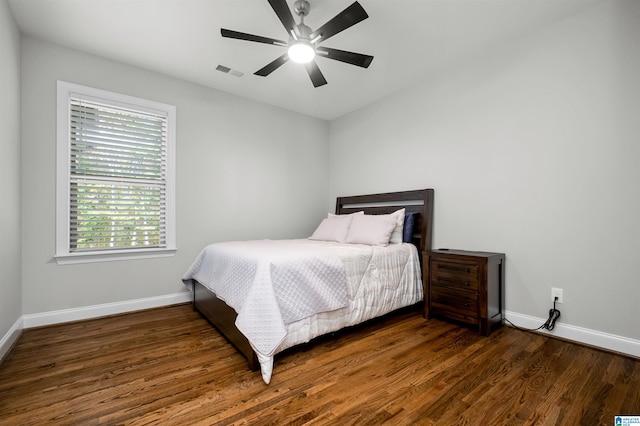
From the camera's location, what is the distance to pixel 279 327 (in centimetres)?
180

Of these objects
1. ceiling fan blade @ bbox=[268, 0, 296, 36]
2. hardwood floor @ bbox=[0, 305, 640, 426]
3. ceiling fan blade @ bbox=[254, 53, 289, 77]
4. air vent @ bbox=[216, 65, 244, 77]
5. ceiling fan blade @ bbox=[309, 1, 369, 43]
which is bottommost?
hardwood floor @ bbox=[0, 305, 640, 426]

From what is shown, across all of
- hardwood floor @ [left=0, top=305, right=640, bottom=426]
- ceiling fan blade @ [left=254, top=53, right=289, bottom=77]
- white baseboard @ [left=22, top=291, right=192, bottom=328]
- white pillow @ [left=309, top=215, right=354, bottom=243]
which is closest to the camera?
hardwood floor @ [left=0, top=305, right=640, bottom=426]

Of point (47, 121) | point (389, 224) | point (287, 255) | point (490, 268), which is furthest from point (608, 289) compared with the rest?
point (47, 121)

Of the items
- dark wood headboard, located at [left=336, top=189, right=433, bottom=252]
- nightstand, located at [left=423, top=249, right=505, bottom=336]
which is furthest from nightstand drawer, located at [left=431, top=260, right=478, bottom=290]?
dark wood headboard, located at [left=336, top=189, right=433, bottom=252]

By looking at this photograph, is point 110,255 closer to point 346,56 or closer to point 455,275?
point 346,56

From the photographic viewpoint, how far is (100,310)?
2822 mm

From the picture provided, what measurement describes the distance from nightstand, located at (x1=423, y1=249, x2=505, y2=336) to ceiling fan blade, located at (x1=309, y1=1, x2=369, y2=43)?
206 cm

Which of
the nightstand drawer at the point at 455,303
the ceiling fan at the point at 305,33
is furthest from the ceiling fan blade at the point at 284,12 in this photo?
the nightstand drawer at the point at 455,303

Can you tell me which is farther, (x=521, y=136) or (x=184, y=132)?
(x=184, y=132)

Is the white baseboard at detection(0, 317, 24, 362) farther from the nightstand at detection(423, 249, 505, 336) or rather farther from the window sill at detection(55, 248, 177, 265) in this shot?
the nightstand at detection(423, 249, 505, 336)

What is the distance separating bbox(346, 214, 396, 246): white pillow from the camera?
3.06 metres

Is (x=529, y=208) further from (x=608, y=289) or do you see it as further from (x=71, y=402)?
(x=71, y=402)

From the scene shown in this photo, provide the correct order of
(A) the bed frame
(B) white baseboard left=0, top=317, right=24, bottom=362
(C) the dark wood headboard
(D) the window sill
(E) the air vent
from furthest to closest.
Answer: (C) the dark wood headboard
(E) the air vent
(D) the window sill
(A) the bed frame
(B) white baseboard left=0, top=317, right=24, bottom=362

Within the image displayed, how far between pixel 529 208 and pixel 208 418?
2.82 metres
